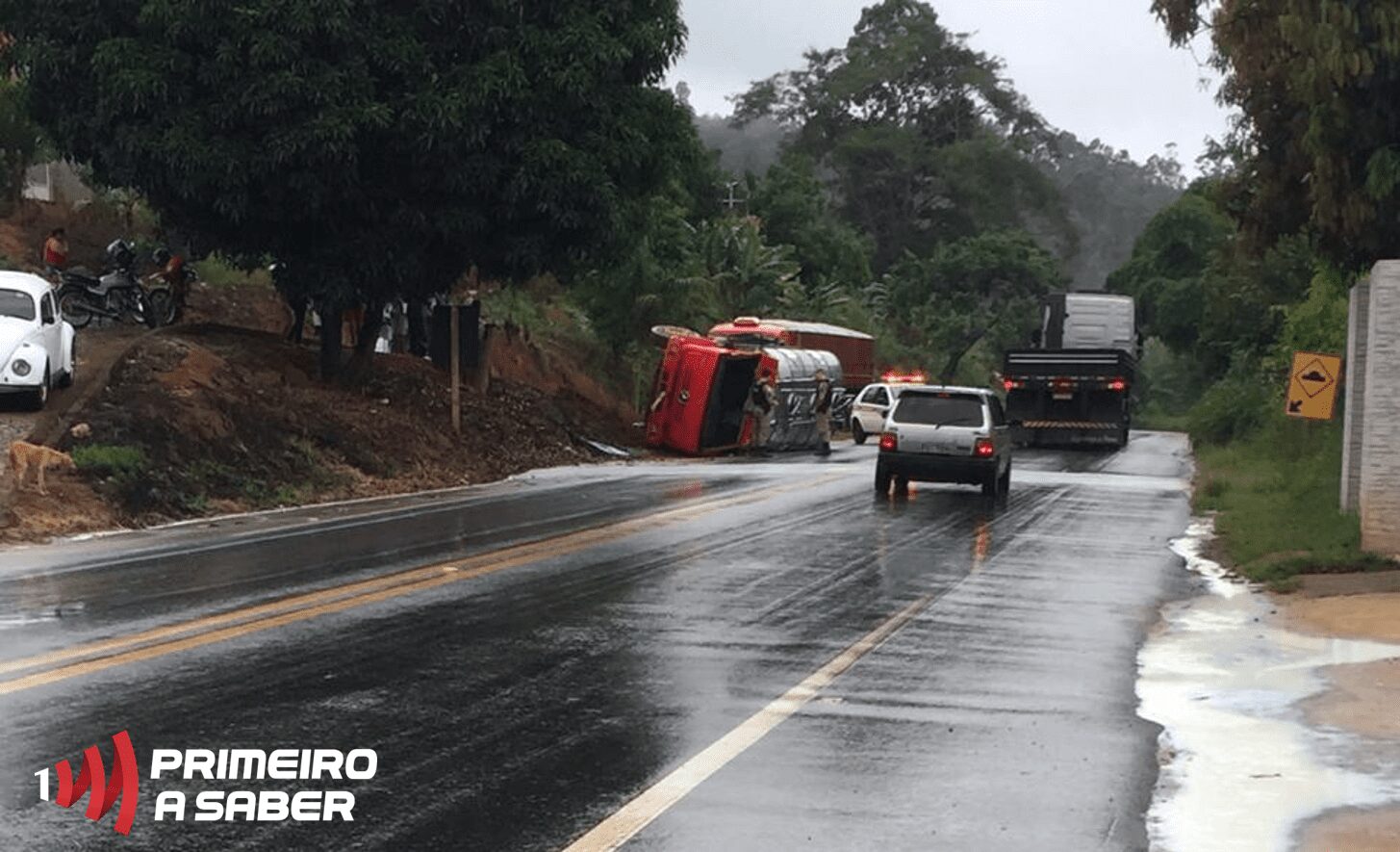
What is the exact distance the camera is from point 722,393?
A: 135ft

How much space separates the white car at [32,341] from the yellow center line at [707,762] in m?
15.9

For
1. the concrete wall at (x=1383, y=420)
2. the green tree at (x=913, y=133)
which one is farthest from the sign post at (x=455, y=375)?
the green tree at (x=913, y=133)

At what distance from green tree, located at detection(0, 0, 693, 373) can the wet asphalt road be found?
9041mm

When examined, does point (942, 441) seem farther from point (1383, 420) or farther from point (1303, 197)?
point (1383, 420)

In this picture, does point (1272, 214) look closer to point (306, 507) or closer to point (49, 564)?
point (306, 507)

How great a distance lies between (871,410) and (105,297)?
2348 centimetres

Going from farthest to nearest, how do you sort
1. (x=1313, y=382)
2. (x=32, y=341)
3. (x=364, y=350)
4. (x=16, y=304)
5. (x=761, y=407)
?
(x=761, y=407)
(x=364, y=350)
(x=16, y=304)
(x=32, y=341)
(x=1313, y=382)

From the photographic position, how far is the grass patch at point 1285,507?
16672mm

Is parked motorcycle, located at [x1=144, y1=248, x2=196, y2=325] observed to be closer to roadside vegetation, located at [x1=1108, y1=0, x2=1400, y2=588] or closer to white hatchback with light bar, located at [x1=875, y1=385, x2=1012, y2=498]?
white hatchback with light bar, located at [x1=875, y1=385, x2=1012, y2=498]

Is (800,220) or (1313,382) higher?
(800,220)

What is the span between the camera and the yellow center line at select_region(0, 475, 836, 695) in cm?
1002

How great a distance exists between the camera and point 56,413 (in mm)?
24188
